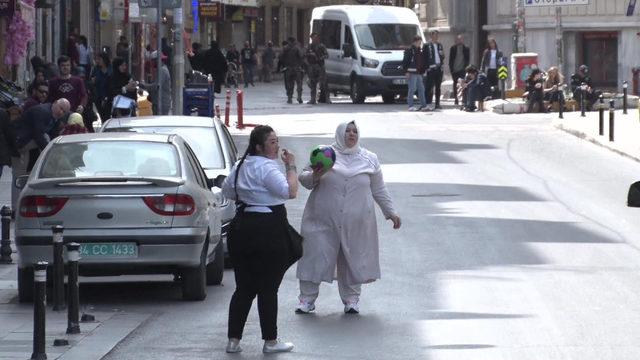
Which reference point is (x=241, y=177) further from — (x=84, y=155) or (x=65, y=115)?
(x=65, y=115)

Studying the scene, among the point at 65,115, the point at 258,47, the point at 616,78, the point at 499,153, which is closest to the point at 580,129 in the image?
the point at 499,153

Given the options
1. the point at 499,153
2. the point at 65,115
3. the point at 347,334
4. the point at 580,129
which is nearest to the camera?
the point at 347,334

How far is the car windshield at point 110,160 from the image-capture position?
14.6 m

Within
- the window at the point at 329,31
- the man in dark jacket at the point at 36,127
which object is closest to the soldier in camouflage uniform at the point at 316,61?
the window at the point at 329,31

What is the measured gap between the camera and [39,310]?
11102 mm

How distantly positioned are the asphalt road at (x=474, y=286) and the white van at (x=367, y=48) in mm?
18912

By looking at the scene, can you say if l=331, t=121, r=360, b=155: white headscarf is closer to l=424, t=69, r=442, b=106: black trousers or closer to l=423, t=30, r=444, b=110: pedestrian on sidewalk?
l=423, t=30, r=444, b=110: pedestrian on sidewalk

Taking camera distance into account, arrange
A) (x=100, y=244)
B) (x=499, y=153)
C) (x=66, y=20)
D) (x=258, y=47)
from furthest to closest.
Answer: (x=258, y=47)
(x=66, y=20)
(x=499, y=153)
(x=100, y=244)

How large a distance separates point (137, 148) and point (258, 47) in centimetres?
7106

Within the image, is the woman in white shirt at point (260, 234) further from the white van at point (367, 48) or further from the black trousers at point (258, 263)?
the white van at point (367, 48)

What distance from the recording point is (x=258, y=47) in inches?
3376

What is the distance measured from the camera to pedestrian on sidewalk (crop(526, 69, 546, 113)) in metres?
43.2

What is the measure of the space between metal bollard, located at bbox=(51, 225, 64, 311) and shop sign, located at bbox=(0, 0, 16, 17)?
24187mm

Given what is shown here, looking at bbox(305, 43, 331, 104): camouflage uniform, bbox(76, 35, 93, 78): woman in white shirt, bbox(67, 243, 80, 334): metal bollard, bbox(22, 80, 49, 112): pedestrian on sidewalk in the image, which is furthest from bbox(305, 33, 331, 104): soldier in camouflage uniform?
bbox(67, 243, 80, 334): metal bollard
